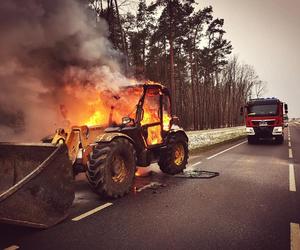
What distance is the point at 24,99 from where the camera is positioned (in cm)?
920

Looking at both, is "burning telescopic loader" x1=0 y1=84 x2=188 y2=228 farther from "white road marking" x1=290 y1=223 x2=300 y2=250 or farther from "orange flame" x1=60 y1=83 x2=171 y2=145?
"white road marking" x1=290 y1=223 x2=300 y2=250

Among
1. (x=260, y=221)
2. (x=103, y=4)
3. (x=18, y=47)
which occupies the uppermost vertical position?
(x=103, y=4)

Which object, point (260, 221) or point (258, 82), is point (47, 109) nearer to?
point (260, 221)

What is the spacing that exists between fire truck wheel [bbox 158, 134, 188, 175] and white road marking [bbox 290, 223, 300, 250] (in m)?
4.39

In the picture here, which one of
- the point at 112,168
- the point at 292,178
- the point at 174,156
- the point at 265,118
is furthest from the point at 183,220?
the point at 265,118

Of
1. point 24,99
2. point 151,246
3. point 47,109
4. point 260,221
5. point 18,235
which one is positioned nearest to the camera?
point 151,246

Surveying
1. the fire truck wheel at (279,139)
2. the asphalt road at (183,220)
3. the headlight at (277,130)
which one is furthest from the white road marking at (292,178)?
the fire truck wheel at (279,139)

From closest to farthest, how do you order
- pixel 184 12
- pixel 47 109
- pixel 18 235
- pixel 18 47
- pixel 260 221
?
pixel 18 235, pixel 260 221, pixel 18 47, pixel 47 109, pixel 184 12

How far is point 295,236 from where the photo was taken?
415cm

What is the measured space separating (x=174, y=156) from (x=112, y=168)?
3.13m

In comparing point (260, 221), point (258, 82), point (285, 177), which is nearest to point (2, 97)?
point (260, 221)

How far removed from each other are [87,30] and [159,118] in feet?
12.3

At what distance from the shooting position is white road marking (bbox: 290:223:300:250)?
12.6 ft

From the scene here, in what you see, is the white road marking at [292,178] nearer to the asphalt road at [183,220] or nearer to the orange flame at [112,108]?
the asphalt road at [183,220]
